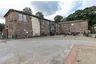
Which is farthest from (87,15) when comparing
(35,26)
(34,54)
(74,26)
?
(34,54)

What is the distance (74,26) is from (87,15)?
10243 millimetres

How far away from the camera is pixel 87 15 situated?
52.2 meters

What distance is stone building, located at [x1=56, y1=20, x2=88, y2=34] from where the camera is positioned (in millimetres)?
45494

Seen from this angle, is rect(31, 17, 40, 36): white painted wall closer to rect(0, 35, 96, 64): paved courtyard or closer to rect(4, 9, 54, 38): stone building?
rect(4, 9, 54, 38): stone building

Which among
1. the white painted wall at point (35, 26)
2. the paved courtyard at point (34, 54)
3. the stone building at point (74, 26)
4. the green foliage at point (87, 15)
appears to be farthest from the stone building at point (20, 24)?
the green foliage at point (87, 15)

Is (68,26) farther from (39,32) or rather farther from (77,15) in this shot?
(39,32)

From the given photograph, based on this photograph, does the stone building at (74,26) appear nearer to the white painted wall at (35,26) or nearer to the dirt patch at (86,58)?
the white painted wall at (35,26)

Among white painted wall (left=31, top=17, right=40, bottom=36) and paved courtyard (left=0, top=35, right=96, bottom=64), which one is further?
white painted wall (left=31, top=17, right=40, bottom=36)

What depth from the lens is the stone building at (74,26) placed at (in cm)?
4549

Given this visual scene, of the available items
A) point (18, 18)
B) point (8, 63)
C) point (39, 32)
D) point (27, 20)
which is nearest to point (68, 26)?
point (39, 32)

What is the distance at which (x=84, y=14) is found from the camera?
174 feet

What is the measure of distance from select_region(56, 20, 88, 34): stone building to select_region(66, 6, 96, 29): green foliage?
652cm

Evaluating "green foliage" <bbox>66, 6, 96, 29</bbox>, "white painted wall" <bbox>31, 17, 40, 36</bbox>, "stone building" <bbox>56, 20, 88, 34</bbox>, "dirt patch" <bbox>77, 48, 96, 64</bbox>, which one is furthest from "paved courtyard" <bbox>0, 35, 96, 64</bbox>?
"green foliage" <bbox>66, 6, 96, 29</bbox>

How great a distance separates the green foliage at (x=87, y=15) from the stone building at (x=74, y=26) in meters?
6.52
